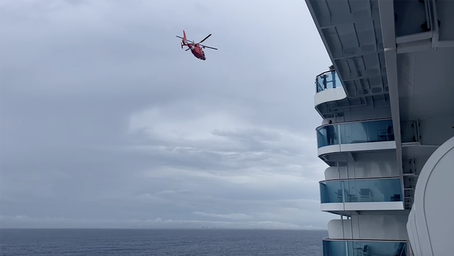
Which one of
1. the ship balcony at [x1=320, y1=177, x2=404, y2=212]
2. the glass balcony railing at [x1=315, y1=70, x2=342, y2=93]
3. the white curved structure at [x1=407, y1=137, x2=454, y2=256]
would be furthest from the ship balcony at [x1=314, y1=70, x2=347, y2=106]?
the white curved structure at [x1=407, y1=137, x2=454, y2=256]

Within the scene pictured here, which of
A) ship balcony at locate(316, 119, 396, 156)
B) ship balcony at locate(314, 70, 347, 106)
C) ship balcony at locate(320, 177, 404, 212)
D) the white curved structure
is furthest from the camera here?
ship balcony at locate(314, 70, 347, 106)

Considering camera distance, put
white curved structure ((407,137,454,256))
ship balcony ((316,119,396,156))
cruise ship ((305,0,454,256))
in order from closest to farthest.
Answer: cruise ship ((305,0,454,256))
white curved structure ((407,137,454,256))
ship balcony ((316,119,396,156))

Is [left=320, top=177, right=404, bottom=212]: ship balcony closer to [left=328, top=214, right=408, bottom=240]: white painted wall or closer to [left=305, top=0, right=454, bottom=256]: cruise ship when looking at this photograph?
[left=305, top=0, right=454, bottom=256]: cruise ship

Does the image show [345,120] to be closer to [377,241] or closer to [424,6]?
[377,241]

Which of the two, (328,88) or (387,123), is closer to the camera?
(387,123)

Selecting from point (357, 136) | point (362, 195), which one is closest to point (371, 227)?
point (362, 195)

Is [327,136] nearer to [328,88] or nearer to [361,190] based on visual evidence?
[328,88]
